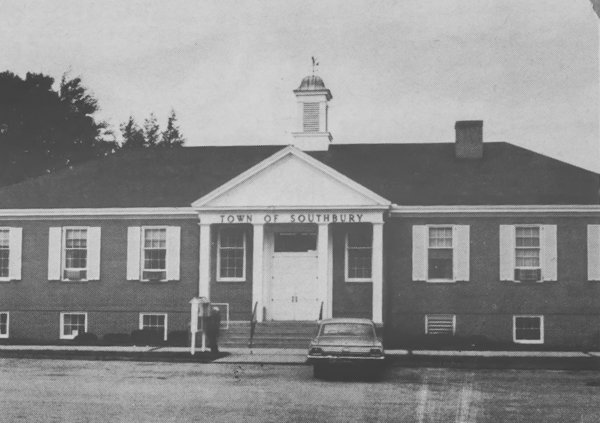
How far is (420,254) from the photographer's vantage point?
1132 inches

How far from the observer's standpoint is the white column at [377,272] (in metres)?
27.2

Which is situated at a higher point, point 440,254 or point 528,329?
point 440,254

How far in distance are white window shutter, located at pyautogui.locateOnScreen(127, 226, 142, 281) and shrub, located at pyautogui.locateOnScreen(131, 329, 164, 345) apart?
222 cm

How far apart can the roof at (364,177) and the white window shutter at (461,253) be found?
38.3 inches

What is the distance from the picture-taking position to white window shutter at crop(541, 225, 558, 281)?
28.1 metres

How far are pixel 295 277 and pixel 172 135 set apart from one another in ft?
103

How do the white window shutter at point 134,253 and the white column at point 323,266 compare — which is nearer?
the white column at point 323,266

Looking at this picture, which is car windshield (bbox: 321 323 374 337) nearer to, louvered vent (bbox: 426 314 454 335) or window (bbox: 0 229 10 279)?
louvered vent (bbox: 426 314 454 335)

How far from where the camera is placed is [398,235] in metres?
28.9

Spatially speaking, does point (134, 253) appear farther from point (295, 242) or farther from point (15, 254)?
point (295, 242)

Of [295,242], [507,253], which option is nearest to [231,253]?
[295,242]

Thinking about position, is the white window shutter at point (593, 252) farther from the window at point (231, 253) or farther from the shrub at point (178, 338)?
the shrub at point (178, 338)

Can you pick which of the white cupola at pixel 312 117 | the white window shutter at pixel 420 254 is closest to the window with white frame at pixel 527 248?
the white window shutter at pixel 420 254

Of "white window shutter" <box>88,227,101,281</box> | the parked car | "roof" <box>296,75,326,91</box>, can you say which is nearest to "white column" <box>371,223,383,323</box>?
"roof" <box>296,75,326,91</box>
